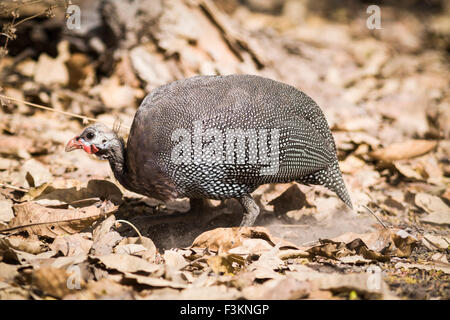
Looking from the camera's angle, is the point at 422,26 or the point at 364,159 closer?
the point at 364,159

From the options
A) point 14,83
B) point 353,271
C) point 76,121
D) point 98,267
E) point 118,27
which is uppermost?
point 118,27

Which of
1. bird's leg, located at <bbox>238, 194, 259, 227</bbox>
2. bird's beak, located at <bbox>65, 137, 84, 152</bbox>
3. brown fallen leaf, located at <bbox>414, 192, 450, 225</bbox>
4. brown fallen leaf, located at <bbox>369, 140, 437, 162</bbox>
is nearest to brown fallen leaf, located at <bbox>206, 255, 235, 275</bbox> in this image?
bird's leg, located at <bbox>238, 194, 259, 227</bbox>

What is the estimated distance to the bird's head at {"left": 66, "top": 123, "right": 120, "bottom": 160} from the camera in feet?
11.7

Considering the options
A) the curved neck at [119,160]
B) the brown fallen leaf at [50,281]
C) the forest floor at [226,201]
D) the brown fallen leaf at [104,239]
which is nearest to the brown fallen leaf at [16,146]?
the forest floor at [226,201]

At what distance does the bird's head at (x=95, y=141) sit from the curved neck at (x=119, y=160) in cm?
2

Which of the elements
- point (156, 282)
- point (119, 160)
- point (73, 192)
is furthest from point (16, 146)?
point (156, 282)

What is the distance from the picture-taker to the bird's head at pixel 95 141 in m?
3.57

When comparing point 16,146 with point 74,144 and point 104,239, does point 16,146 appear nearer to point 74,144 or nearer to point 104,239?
point 74,144

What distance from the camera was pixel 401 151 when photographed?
16.4ft

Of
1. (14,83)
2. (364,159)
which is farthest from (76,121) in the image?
(364,159)

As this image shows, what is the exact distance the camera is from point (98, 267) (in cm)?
269
